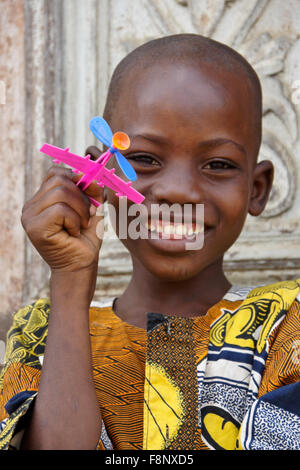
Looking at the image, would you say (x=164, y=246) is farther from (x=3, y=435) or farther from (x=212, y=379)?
(x=3, y=435)

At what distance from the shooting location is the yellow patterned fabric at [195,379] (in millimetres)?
1165

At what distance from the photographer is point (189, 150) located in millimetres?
1353

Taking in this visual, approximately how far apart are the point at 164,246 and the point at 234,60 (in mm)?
473

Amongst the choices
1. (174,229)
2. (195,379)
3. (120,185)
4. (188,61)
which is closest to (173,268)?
(174,229)

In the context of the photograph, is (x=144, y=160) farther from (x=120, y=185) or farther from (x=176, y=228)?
(x=120, y=185)

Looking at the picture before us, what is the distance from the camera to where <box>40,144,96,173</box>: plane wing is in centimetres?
103

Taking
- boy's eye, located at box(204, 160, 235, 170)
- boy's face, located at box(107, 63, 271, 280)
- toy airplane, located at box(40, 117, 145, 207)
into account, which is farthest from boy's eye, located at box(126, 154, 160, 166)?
toy airplane, located at box(40, 117, 145, 207)

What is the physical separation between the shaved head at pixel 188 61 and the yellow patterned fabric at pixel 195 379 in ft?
1.46

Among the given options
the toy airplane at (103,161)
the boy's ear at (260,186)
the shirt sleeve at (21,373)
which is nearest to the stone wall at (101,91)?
the boy's ear at (260,186)

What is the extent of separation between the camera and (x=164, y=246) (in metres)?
1.36

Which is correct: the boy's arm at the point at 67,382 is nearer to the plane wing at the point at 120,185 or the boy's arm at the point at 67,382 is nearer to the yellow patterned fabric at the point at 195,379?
the yellow patterned fabric at the point at 195,379

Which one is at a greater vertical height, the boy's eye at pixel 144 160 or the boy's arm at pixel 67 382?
the boy's eye at pixel 144 160

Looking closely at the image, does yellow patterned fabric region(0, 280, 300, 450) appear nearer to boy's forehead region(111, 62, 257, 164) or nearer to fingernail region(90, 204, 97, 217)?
fingernail region(90, 204, 97, 217)
